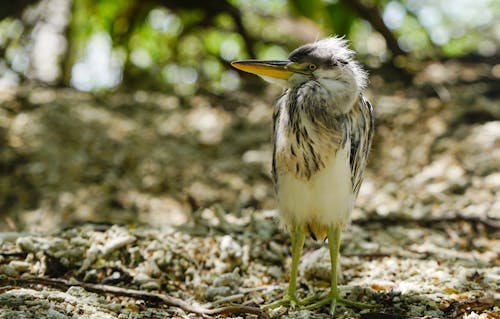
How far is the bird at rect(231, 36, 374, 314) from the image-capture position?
2.84m

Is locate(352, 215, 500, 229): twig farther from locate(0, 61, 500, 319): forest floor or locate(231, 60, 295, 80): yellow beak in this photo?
locate(231, 60, 295, 80): yellow beak

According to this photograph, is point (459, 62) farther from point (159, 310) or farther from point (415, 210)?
point (159, 310)

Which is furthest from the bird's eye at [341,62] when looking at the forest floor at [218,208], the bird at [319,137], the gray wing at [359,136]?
the forest floor at [218,208]

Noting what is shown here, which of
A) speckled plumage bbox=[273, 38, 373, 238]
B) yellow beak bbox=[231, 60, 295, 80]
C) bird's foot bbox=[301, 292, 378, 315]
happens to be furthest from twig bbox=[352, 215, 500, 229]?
yellow beak bbox=[231, 60, 295, 80]

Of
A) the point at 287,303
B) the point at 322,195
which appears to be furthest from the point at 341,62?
the point at 287,303

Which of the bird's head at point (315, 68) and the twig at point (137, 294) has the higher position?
the bird's head at point (315, 68)

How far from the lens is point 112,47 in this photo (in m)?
6.77

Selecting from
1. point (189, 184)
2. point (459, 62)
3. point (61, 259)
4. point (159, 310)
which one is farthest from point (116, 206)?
point (459, 62)

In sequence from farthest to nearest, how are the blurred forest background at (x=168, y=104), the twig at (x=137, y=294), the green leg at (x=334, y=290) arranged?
the blurred forest background at (x=168, y=104) → the green leg at (x=334, y=290) → the twig at (x=137, y=294)

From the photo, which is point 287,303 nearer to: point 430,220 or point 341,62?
point 341,62

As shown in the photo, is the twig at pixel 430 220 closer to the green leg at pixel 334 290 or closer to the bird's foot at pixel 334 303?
the green leg at pixel 334 290

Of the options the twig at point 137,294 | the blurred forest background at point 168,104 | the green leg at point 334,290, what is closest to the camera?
the twig at point 137,294

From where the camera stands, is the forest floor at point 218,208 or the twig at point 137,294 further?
the forest floor at point 218,208

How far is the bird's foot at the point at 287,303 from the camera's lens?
285cm
